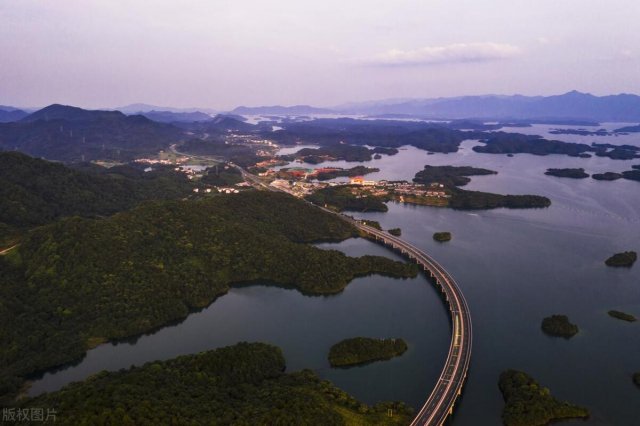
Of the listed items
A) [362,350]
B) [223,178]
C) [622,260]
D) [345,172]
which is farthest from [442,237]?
[345,172]

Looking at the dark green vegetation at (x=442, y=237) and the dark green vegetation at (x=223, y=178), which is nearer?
the dark green vegetation at (x=442, y=237)

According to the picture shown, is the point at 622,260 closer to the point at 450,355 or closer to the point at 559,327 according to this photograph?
the point at 559,327

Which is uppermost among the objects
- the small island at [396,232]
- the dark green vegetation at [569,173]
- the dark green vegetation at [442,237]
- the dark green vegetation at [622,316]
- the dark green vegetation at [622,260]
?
the dark green vegetation at [569,173]

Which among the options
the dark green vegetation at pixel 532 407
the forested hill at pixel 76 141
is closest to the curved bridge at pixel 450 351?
the dark green vegetation at pixel 532 407

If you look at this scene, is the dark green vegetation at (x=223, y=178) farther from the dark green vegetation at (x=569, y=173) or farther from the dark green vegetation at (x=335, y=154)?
the dark green vegetation at (x=569, y=173)

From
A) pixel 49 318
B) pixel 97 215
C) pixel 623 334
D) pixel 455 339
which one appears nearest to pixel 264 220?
pixel 97 215

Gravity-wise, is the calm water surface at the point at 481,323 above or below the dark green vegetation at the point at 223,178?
below

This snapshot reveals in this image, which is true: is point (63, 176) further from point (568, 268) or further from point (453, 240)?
point (568, 268)
